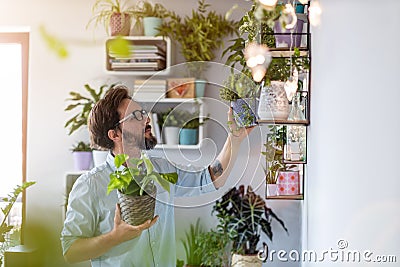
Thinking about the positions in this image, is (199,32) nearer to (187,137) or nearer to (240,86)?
(187,137)

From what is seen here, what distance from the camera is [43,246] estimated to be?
3.24m

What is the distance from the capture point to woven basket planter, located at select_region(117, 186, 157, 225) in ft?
6.03

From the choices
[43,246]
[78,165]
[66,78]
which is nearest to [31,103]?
[66,78]

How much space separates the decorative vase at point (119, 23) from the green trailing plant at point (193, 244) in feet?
3.12

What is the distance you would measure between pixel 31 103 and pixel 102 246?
1.51 metres

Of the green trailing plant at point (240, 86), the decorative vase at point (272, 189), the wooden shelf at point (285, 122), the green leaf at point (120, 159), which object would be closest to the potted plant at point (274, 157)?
the decorative vase at point (272, 189)

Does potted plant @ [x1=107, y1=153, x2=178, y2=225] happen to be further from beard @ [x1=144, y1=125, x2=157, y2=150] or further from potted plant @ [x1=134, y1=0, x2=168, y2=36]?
potted plant @ [x1=134, y1=0, x2=168, y2=36]

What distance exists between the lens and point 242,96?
193cm

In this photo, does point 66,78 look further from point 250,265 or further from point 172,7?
point 250,265

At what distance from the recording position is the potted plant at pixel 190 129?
2.90 metres

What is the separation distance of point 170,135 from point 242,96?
101 centimetres

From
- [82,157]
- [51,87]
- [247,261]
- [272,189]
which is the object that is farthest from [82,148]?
[272,189]

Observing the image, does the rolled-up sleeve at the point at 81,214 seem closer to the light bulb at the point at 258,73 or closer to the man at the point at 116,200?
the man at the point at 116,200

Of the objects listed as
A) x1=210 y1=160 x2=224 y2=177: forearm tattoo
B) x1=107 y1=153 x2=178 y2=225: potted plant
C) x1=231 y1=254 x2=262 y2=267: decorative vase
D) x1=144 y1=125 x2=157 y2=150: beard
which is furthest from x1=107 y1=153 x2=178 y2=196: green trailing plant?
x1=231 y1=254 x2=262 y2=267: decorative vase
